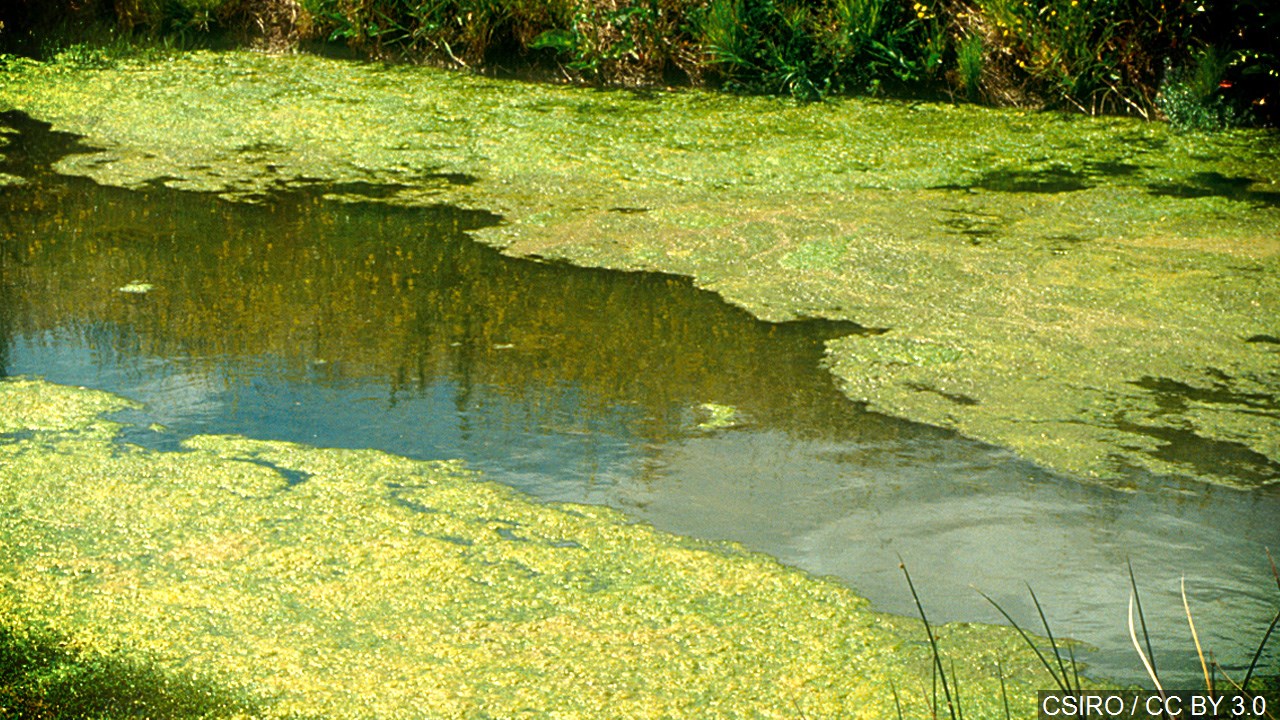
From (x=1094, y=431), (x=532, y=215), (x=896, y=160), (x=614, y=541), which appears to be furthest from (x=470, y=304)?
(x=896, y=160)

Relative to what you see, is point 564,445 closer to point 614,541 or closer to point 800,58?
point 614,541

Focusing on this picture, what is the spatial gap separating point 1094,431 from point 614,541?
1059mm

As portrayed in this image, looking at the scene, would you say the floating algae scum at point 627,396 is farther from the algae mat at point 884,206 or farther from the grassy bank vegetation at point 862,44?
the grassy bank vegetation at point 862,44

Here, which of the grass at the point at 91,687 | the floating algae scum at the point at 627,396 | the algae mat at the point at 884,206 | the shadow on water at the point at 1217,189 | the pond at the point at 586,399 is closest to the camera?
the grass at the point at 91,687

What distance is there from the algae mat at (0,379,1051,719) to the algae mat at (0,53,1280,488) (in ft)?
2.69

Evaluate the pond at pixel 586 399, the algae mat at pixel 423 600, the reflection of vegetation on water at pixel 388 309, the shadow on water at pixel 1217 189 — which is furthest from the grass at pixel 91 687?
the shadow on water at pixel 1217 189

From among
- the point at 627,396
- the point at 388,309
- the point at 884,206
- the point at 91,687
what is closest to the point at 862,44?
the point at 884,206

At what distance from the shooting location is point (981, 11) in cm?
567

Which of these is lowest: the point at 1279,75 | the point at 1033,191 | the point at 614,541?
the point at 614,541

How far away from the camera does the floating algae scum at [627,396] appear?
78.1 inches

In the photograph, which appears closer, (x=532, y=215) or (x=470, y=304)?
(x=470, y=304)

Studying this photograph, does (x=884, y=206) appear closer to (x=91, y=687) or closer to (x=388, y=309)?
(x=388, y=309)

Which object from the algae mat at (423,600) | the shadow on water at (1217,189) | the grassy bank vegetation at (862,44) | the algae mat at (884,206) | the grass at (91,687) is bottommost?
the grass at (91,687)

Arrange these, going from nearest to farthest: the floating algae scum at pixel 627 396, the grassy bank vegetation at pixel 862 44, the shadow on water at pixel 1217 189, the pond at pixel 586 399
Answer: the floating algae scum at pixel 627 396, the pond at pixel 586 399, the shadow on water at pixel 1217 189, the grassy bank vegetation at pixel 862 44
